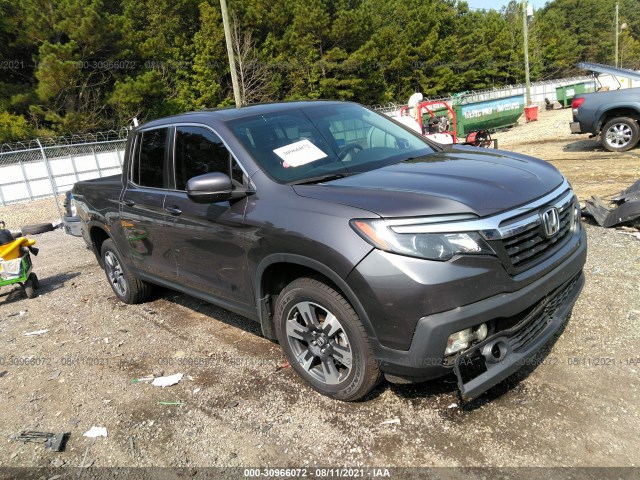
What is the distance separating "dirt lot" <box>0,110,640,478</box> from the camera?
274cm

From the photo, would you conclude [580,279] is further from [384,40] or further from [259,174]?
[384,40]

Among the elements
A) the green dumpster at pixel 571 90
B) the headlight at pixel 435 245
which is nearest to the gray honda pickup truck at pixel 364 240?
the headlight at pixel 435 245

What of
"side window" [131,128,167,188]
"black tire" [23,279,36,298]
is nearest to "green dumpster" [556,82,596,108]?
"side window" [131,128,167,188]

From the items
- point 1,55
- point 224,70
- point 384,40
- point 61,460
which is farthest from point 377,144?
point 384,40

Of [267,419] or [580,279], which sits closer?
[267,419]

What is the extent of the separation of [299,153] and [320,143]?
0.23 meters

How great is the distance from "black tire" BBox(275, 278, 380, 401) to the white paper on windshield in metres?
0.85

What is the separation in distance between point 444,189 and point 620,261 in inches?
134

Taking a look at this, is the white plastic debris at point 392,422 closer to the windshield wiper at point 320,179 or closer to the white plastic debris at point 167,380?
the windshield wiper at point 320,179

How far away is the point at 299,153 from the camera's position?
347 centimetres

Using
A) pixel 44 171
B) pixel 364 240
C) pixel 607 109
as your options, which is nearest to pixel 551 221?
pixel 364 240

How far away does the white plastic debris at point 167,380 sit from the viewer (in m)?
3.80

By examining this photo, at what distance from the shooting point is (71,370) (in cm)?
425

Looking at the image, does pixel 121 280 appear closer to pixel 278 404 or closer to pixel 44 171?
pixel 278 404
